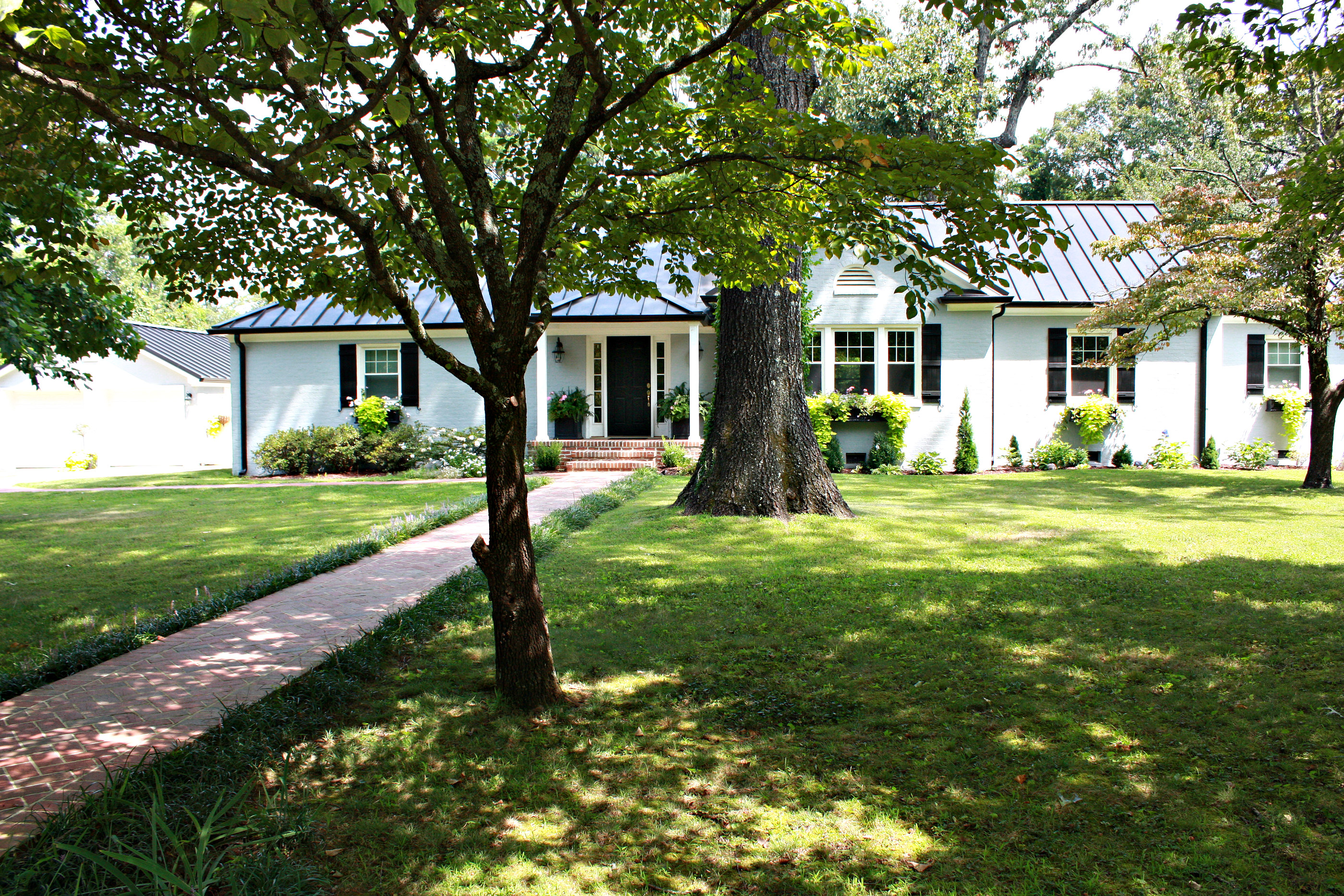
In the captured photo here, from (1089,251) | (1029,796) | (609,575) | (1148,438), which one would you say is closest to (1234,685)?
(1029,796)

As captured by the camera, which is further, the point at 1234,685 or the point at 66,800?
the point at 1234,685

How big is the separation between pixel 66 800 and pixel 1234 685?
534 centimetres

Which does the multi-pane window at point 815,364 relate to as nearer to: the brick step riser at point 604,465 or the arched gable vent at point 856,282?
the arched gable vent at point 856,282

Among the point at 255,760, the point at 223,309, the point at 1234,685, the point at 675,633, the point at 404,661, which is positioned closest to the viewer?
the point at 255,760

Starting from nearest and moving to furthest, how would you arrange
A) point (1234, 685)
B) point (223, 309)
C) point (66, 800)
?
point (66, 800)
point (1234, 685)
point (223, 309)

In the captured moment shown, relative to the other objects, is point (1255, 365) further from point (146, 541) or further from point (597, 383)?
point (146, 541)

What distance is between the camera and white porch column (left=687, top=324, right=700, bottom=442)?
17.0 metres

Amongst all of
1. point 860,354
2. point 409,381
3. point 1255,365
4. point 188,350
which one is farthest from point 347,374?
point 1255,365

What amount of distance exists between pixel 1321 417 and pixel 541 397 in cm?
1406

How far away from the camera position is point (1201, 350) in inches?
704

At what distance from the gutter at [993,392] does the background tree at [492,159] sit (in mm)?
13712

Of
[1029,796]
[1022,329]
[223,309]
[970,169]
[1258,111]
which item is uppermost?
[223,309]

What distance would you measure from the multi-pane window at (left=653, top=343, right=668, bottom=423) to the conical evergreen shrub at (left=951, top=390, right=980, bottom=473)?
651cm

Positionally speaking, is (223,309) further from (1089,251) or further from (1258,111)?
(1258,111)
